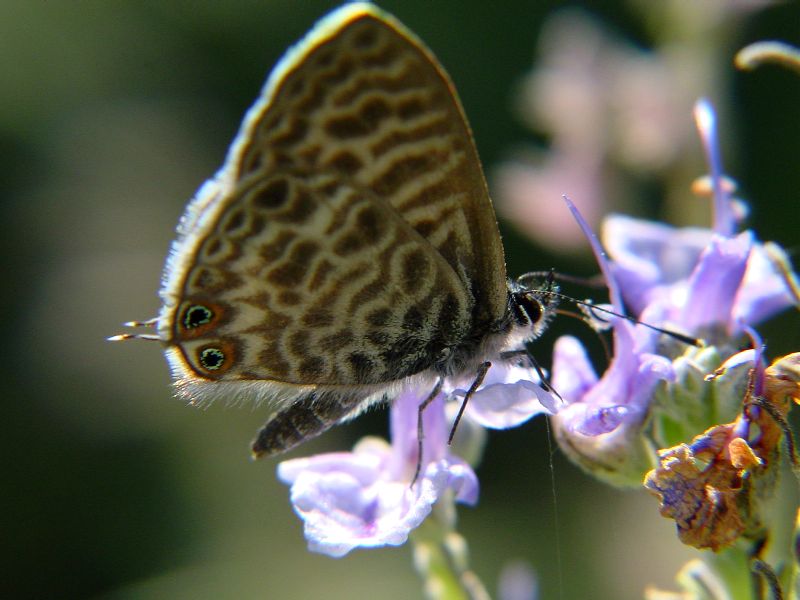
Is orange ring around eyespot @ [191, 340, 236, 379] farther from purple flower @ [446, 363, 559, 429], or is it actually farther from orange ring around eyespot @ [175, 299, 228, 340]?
purple flower @ [446, 363, 559, 429]

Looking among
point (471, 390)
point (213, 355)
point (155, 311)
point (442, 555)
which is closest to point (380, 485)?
point (442, 555)

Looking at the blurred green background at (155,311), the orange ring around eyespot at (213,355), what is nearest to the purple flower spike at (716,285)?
the orange ring around eyespot at (213,355)

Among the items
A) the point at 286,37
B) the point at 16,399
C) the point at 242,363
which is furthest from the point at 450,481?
the point at 286,37

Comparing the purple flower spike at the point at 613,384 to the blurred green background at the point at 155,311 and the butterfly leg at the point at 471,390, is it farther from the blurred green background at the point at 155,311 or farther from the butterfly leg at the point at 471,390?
the blurred green background at the point at 155,311

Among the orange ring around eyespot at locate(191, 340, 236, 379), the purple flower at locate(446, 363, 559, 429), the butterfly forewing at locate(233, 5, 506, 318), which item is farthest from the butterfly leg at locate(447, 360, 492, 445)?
the orange ring around eyespot at locate(191, 340, 236, 379)

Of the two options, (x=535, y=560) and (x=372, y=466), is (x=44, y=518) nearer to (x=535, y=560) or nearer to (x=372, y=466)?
(x=535, y=560)

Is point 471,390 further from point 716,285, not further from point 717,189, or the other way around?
point 717,189
